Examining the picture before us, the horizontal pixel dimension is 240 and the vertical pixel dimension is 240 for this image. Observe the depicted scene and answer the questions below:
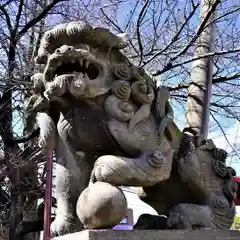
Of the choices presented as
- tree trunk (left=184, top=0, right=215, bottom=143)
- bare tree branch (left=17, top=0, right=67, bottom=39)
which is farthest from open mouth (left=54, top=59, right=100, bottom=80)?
bare tree branch (left=17, top=0, right=67, bottom=39)

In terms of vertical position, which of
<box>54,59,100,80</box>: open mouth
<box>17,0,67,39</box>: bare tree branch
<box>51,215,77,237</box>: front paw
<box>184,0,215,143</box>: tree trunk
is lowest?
<box>51,215,77,237</box>: front paw

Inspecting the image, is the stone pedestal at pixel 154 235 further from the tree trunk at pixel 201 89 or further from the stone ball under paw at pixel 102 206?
the tree trunk at pixel 201 89

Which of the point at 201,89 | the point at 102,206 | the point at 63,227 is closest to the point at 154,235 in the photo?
the point at 102,206

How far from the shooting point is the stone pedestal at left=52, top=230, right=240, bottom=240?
73.7 inches

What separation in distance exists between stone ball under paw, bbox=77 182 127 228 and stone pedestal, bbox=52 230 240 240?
A: 0.15ft

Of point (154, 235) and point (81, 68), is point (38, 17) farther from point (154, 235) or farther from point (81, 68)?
point (154, 235)

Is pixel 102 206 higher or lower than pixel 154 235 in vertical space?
higher

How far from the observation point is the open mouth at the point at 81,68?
7.26 ft

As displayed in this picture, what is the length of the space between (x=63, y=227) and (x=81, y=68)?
2.71ft

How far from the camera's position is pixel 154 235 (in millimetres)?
1998

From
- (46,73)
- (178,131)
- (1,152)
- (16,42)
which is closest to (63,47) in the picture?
(46,73)

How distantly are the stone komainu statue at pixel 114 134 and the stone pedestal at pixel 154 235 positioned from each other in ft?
0.25

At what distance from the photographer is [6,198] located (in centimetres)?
731

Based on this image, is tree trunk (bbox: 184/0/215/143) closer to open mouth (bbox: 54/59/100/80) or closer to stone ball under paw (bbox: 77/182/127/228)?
open mouth (bbox: 54/59/100/80)
